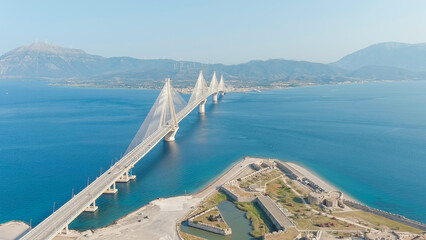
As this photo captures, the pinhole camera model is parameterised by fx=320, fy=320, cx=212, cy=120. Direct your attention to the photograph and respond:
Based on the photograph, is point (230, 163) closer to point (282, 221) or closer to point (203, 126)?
point (282, 221)

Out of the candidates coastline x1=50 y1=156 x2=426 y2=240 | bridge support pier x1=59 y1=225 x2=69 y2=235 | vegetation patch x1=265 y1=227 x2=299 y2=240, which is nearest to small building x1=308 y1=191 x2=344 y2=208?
coastline x1=50 y1=156 x2=426 y2=240

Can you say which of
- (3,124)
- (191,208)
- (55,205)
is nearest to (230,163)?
(191,208)

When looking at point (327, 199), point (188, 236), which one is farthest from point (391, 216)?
point (188, 236)

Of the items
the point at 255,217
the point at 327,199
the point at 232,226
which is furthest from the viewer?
the point at 327,199

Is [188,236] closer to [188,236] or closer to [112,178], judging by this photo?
[188,236]

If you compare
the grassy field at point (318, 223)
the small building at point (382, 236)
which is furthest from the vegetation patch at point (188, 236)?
the small building at point (382, 236)

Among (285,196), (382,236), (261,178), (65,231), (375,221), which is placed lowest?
(65,231)

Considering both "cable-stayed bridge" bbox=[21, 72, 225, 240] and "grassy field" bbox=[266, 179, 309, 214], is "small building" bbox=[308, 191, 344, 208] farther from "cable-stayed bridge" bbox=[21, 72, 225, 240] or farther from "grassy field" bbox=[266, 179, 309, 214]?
"cable-stayed bridge" bbox=[21, 72, 225, 240]
